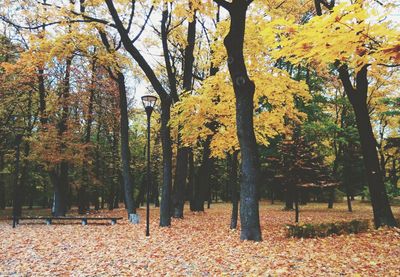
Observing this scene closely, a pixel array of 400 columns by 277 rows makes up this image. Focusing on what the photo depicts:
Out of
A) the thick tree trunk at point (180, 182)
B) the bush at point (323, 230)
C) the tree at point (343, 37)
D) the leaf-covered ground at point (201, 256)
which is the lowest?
the leaf-covered ground at point (201, 256)

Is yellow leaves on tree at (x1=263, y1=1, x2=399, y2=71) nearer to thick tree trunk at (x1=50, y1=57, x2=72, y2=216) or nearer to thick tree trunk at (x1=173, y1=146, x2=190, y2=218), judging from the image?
thick tree trunk at (x1=173, y1=146, x2=190, y2=218)

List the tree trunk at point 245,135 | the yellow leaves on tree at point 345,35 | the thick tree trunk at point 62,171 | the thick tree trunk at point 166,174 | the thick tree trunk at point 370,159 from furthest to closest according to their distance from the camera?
the thick tree trunk at point 62,171 → the thick tree trunk at point 166,174 → the thick tree trunk at point 370,159 → the tree trunk at point 245,135 → the yellow leaves on tree at point 345,35

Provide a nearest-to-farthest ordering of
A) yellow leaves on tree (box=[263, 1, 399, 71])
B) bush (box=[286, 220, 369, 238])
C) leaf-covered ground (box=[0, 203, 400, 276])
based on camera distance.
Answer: yellow leaves on tree (box=[263, 1, 399, 71])
leaf-covered ground (box=[0, 203, 400, 276])
bush (box=[286, 220, 369, 238])

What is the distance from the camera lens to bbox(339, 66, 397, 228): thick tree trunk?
36.3 feet

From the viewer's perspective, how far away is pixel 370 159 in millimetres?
11461

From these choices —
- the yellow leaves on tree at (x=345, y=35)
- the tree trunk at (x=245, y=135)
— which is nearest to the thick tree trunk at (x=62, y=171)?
the tree trunk at (x=245, y=135)

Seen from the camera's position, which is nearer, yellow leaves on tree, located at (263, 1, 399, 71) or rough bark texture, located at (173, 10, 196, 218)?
yellow leaves on tree, located at (263, 1, 399, 71)

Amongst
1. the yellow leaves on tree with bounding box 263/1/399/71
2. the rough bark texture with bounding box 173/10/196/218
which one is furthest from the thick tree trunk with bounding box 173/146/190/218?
the yellow leaves on tree with bounding box 263/1/399/71

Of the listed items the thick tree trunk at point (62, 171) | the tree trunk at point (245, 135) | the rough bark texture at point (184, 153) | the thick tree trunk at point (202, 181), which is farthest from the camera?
the thick tree trunk at point (202, 181)

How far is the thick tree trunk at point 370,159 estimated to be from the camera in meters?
11.1

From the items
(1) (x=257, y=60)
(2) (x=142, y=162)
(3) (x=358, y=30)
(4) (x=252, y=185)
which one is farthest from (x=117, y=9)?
(2) (x=142, y=162)

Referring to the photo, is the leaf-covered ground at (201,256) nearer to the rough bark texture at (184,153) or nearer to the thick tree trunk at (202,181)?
the rough bark texture at (184,153)

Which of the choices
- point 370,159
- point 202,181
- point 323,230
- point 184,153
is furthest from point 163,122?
point 202,181

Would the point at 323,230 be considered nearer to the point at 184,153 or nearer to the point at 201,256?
the point at 201,256
